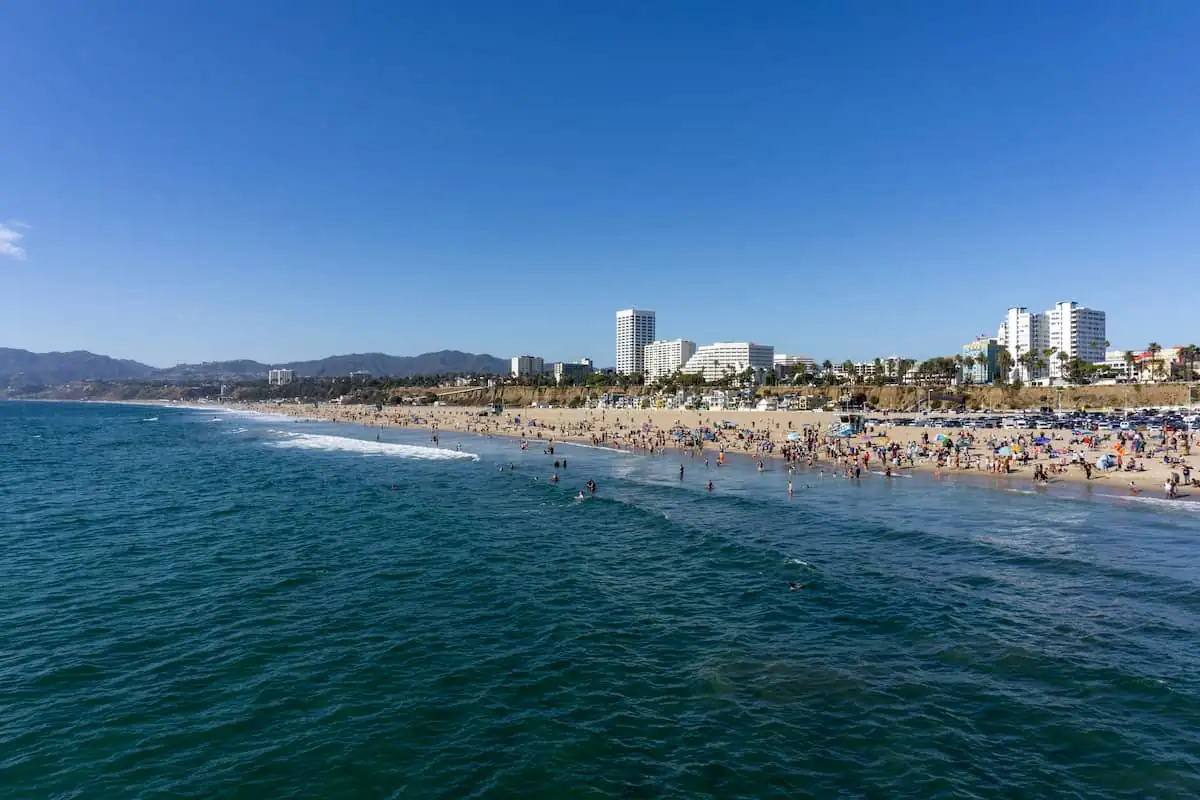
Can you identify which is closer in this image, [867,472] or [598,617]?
[598,617]

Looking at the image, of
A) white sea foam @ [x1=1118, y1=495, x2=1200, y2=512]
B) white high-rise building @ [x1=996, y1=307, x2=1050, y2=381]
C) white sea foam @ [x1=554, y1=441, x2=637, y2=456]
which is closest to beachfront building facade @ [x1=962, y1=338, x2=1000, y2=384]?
white high-rise building @ [x1=996, y1=307, x2=1050, y2=381]

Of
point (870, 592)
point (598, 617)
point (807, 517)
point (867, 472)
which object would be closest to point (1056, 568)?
point (870, 592)

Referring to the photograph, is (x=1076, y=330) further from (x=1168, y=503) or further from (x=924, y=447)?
(x=1168, y=503)

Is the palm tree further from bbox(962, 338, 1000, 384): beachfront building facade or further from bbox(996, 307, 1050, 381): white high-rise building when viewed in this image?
bbox(996, 307, 1050, 381): white high-rise building

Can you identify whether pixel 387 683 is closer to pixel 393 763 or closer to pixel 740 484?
pixel 393 763

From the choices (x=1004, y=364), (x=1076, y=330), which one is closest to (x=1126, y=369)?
(x=1004, y=364)

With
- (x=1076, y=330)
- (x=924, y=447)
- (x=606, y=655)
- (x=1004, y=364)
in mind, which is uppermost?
(x=1076, y=330)
